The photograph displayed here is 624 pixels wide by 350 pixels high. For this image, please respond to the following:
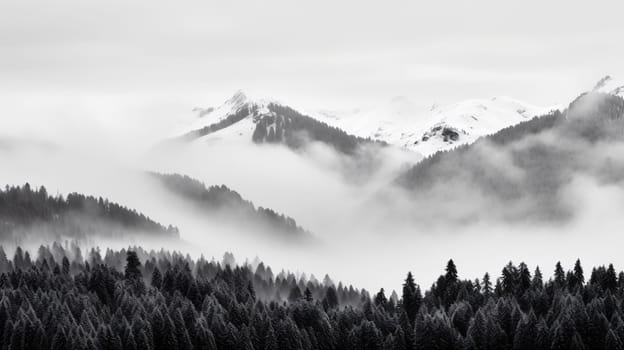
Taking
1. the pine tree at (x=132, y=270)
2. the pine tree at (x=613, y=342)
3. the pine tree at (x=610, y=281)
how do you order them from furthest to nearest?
the pine tree at (x=132, y=270) < the pine tree at (x=610, y=281) < the pine tree at (x=613, y=342)

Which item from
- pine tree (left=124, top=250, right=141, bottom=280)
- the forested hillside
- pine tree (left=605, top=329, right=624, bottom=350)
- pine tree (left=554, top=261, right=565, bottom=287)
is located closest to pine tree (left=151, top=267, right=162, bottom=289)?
pine tree (left=124, top=250, right=141, bottom=280)

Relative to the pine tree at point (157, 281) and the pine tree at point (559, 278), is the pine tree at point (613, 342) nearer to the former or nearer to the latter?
the pine tree at point (559, 278)

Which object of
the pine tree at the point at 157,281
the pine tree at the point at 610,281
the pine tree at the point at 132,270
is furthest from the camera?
the pine tree at the point at 132,270

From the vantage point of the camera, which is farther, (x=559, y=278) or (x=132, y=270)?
(x=132, y=270)

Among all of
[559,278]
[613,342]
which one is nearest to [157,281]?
[559,278]

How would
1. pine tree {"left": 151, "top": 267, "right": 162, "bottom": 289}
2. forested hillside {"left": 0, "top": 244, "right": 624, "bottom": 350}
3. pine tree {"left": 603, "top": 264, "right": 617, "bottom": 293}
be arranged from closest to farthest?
forested hillside {"left": 0, "top": 244, "right": 624, "bottom": 350}
pine tree {"left": 603, "top": 264, "right": 617, "bottom": 293}
pine tree {"left": 151, "top": 267, "right": 162, "bottom": 289}

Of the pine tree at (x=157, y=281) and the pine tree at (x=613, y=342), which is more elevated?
the pine tree at (x=157, y=281)

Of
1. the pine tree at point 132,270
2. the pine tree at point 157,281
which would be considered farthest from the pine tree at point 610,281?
the pine tree at point 132,270

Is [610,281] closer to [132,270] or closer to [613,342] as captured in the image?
[613,342]

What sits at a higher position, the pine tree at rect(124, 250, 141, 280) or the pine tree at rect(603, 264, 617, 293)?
the pine tree at rect(124, 250, 141, 280)

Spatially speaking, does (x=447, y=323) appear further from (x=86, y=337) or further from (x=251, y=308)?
(x=86, y=337)

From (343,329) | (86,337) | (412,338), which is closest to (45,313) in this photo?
(86,337)

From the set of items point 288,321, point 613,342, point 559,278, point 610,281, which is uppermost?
point 559,278

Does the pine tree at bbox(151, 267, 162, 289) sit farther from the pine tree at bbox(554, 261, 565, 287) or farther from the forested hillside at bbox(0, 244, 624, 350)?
the pine tree at bbox(554, 261, 565, 287)
